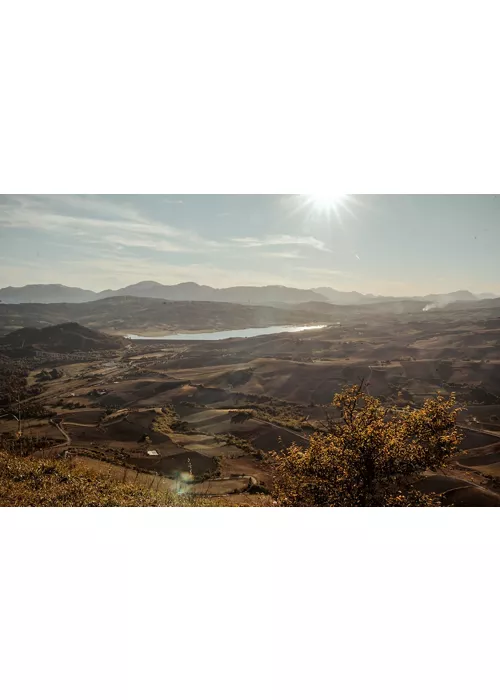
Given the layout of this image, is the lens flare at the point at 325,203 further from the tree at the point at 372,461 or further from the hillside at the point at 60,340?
the hillside at the point at 60,340

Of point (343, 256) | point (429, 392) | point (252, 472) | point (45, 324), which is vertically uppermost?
point (343, 256)

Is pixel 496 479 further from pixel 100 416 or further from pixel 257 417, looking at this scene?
pixel 100 416

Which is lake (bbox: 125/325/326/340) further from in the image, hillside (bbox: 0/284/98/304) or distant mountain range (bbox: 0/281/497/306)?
hillside (bbox: 0/284/98/304)

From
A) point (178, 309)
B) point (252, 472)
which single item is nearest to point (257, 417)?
point (252, 472)

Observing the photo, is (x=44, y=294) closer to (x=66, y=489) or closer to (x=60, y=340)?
(x=60, y=340)

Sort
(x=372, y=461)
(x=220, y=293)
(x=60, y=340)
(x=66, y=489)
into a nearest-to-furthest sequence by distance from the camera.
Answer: (x=372, y=461) → (x=66, y=489) → (x=220, y=293) → (x=60, y=340)

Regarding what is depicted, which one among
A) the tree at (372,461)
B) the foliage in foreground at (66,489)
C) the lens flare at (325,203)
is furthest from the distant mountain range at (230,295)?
the tree at (372,461)

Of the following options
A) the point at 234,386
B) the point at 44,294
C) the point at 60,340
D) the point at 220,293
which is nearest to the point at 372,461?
the point at 234,386
